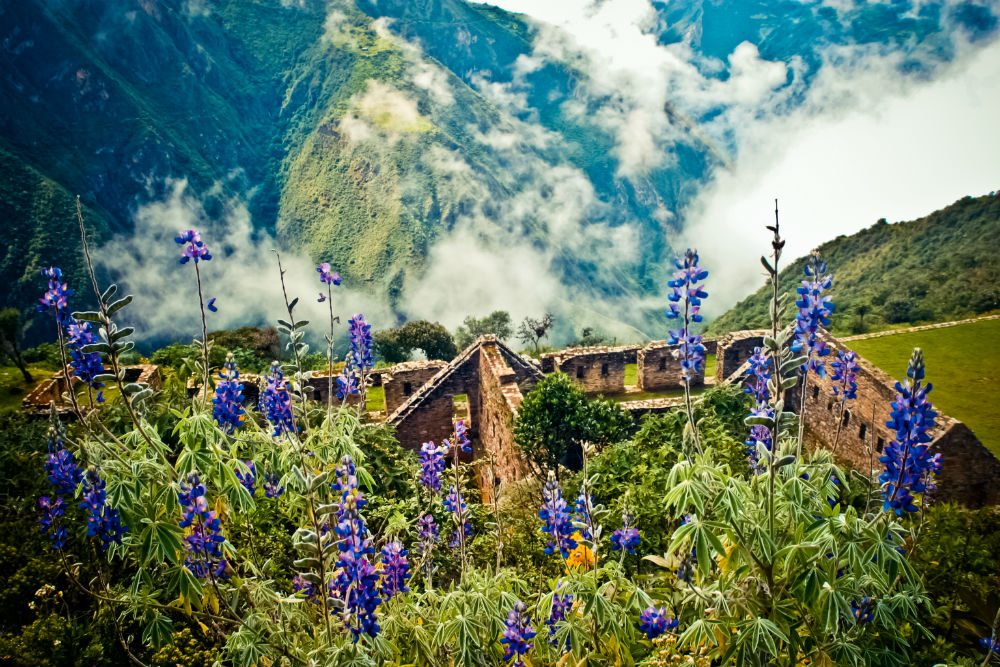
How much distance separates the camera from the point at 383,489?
934cm

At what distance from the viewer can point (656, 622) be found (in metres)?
3.83

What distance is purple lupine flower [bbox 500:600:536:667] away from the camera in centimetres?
363

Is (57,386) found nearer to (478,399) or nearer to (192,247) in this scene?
(478,399)

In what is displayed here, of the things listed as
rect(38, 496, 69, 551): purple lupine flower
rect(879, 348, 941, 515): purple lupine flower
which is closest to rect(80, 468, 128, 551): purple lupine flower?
rect(38, 496, 69, 551): purple lupine flower

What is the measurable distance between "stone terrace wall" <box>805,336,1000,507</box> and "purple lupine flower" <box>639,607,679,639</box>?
27.3 ft

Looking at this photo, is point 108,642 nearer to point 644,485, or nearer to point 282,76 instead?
point 644,485

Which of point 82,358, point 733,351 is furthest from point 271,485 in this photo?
point 733,351

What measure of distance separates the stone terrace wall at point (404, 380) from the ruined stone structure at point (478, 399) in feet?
11.7

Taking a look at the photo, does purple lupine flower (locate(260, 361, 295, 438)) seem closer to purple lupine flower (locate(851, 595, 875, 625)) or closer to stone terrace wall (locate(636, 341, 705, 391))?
purple lupine flower (locate(851, 595, 875, 625))

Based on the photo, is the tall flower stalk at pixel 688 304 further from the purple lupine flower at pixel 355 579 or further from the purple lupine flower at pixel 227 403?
the purple lupine flower at pixel 227 403

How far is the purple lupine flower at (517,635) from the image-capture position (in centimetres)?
363

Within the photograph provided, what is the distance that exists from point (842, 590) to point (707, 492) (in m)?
0.89

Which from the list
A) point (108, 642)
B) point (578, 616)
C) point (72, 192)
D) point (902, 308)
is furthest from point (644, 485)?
point (72, 192)

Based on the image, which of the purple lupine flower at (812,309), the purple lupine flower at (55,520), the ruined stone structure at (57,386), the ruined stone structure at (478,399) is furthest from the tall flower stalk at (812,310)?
the ruined stone structure at (57,386)
